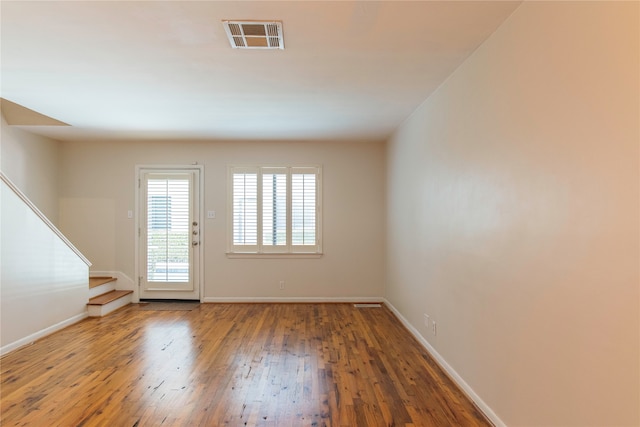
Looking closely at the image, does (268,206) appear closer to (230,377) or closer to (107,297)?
(107,297)

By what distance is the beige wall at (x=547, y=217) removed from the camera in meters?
1.31

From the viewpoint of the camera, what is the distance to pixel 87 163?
548 cm

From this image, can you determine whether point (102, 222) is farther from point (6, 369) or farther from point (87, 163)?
point (6, 369)

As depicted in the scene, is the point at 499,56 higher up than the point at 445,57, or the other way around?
the point at 445,57

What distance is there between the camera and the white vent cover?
2096 millimetres

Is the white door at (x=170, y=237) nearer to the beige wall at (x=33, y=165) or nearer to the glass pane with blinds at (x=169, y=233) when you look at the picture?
the glass pane with blinds at (x=169, y=233)

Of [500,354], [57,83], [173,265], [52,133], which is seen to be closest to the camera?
[500,354]

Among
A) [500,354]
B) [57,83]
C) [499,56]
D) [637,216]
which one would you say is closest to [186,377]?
[500,354]

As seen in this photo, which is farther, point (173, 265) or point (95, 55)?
point (173, 265)

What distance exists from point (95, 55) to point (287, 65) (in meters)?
1.40

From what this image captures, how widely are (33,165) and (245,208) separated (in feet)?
10.0

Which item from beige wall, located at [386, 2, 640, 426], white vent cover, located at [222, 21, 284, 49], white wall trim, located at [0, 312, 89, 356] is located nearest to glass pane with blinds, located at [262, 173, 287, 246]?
white wall trim, located at [0, 312, 89, 356]

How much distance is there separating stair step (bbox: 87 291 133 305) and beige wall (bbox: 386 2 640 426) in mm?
4390

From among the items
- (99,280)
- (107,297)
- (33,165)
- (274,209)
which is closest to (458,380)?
(274,209)
